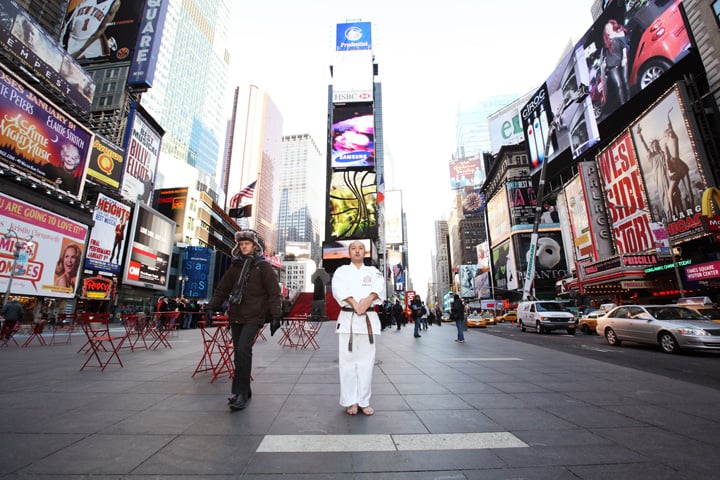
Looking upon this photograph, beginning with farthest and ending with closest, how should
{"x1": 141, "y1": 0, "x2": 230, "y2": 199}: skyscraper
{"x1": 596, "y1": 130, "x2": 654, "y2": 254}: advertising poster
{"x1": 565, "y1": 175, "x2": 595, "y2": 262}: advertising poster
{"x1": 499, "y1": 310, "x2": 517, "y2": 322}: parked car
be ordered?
1. {"x1": 141, "y1": 0, "x2": 230, "y2": 199}: skyscraper
2. {"x1": 499, "y1": 310, "x2": 517, "y2": 322}: parked car
3. {"x1": 565, "y1": 175, "x2": 595, "y2": 262}: advertising poster
4. {"x1": 596, "y1": 130, "x2": 654, "y2": 254}: advertising poster

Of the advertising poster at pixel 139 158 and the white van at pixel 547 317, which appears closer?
the white van at pixel 547 317

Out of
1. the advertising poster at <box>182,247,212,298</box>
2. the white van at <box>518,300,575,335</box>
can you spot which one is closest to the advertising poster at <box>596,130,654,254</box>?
the white van at <box>518,300,575,335</box>

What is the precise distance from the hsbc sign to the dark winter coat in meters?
64.7

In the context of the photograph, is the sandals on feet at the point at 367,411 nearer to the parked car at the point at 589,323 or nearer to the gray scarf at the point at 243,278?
the gray scarf at the point at 243,278

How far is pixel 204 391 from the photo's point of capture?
170 inches

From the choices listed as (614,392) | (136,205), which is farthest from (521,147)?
(614,392)

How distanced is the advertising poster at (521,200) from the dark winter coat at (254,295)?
6370 centimetres

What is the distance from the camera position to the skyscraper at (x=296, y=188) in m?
184

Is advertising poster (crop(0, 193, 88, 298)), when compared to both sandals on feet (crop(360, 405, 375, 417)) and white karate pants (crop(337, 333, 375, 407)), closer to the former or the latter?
white karate pants (crop(337, 333, 375, 407))

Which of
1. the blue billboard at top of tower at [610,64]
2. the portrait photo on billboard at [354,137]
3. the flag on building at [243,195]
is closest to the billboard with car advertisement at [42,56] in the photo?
the flag on building at [243,195]

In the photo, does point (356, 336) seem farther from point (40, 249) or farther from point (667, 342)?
point (40, 249)

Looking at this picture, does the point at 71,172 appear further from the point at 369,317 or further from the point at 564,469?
the point at 564,469

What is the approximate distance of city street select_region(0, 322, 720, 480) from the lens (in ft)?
6.93

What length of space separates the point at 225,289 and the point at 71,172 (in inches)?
1161
